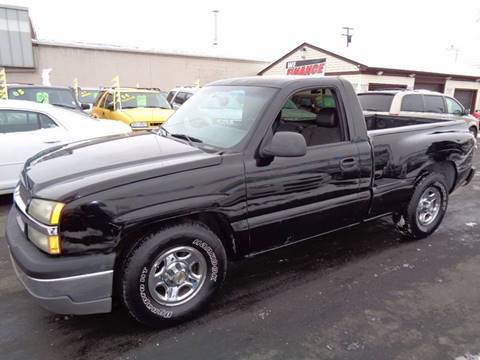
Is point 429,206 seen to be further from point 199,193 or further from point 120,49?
point 120,49

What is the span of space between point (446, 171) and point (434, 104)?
7428 mm

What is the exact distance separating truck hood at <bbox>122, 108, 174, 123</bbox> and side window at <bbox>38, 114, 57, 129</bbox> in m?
3.56

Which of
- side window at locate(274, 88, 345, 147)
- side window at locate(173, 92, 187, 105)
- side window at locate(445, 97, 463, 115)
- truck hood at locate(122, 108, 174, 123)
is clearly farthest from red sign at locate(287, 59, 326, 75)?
side window at locate(274, 88, 345, 147)

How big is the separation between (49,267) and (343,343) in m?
2.05

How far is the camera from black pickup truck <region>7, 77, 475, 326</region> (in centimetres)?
248

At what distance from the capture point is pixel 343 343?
9.05 ft

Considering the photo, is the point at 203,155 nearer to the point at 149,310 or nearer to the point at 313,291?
the point at 149,310

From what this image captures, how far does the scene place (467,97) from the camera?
2453 cm

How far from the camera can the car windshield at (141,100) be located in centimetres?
1089

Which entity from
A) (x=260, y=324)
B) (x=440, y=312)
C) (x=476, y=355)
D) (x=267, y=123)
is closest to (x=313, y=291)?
(x=260, y=324)

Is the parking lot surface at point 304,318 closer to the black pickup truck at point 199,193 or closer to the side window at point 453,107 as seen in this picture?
the black pickup truck at point 199,193

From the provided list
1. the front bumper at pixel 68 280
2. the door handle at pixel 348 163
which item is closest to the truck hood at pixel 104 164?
the front bumper at pixel 68 280

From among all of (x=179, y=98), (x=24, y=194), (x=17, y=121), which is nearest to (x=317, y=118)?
(x=24, y=194)

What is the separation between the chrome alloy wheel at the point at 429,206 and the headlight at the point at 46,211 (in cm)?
387
